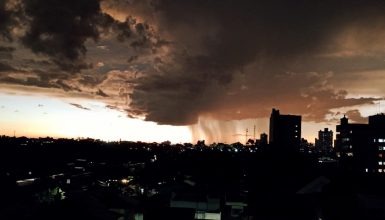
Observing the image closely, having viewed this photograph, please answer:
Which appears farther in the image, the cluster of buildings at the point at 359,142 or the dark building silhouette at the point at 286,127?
the dark building silhouette at the point at 286,127

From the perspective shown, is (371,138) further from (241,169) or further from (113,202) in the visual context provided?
(113,202)

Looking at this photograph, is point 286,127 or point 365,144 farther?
point 286,127

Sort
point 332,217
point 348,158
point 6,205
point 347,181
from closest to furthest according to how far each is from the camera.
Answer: point 6,205 < point 332,217 < point 347,181 < point 348,158

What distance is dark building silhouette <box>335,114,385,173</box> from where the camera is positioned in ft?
281

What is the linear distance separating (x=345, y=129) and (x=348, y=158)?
42.7 ft

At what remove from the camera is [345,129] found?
10400 centimetres

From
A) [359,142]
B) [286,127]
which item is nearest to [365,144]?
[359,142]

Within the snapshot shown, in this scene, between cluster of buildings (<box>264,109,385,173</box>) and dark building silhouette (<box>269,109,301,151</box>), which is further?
dark building silhouette (<box>269,109,301,151</box>)

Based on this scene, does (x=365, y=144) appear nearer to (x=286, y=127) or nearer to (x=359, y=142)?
(x=359, y=142)

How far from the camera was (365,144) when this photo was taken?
93.6 metres

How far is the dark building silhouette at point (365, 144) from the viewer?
85500mm

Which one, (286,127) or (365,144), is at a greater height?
(286,127)

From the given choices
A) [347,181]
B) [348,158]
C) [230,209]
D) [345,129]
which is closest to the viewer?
[347,181]

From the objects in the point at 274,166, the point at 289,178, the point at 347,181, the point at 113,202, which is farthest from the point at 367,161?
the point at 113,202
